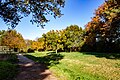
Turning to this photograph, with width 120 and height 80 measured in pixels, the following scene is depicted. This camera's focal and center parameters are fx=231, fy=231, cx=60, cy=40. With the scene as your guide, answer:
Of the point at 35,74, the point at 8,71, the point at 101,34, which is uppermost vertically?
the point at 101,34

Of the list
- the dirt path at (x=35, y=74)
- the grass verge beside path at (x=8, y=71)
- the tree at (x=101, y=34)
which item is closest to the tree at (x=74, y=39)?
the tree at (x=101, y=34)

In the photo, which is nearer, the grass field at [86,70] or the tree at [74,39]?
the grass field at [86,70]

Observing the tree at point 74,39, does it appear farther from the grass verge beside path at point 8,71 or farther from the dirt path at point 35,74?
the dirt path at point 35,74

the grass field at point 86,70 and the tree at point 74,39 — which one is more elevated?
the tree at point 74,39

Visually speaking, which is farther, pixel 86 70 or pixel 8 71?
pixel 86 70

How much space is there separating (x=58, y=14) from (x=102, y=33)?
50.7m

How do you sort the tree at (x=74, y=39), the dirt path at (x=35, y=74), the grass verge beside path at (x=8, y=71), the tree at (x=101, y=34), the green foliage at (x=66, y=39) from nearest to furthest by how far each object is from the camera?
the dirt path at (x=35, y=74), the grass verge beside path at (x=8, y=71), the tree at (x=101, y=34), the green foliage at (x=66, y=39), the tree at (x=74, y=39)

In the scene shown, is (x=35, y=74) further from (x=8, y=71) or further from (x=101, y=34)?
(x=101, y=34)

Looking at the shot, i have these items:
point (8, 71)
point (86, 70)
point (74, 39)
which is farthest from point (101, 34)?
point (8, 71)

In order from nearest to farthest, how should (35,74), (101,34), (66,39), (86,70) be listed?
(35,74) < (86,70) < (101,34) < (66,39)

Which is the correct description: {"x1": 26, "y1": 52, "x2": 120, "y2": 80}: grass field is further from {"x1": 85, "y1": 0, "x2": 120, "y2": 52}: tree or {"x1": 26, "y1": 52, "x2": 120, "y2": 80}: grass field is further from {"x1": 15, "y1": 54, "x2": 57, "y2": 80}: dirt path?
{"x1": 85, "y1": 0, "x2": 120, "y2": 52}: tree

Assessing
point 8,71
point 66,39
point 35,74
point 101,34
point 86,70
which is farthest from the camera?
point 66,39

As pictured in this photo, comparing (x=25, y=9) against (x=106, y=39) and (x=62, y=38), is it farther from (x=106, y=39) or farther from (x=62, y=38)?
(x=62, y=38)

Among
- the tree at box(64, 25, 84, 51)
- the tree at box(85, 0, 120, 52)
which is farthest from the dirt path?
the tree at box(64, 25, 84, 51)
